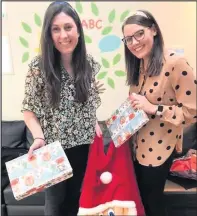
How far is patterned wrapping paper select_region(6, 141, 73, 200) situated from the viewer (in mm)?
845

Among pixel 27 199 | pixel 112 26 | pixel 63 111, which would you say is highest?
pixel 112 26

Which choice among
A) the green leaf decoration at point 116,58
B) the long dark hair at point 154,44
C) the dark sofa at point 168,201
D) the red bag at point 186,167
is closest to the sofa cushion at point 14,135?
the dark sofa at point 168,201

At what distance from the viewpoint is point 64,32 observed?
864 mm

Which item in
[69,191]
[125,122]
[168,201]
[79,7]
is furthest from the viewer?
[79,7]

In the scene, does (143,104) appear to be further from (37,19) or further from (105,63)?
(37,19)

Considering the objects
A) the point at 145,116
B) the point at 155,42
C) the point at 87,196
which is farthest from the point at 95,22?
the point at 87,196

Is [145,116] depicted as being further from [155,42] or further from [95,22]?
[95,22]

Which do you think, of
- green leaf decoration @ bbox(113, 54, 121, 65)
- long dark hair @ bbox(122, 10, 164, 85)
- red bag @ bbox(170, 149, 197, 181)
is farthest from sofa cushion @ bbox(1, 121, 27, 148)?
long dark hair @ bbox(122, 10, 164, 85)

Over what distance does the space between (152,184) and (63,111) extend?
0.43 meters

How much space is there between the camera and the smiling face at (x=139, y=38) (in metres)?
0.83

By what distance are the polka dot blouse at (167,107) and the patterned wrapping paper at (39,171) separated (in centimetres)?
29

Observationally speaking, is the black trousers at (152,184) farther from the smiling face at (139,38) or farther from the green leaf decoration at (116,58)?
the green leaf decoration at (116,58)

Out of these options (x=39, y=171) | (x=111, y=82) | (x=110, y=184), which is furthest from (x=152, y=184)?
(x=111, y=82)

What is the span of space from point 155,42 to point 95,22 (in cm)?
110
